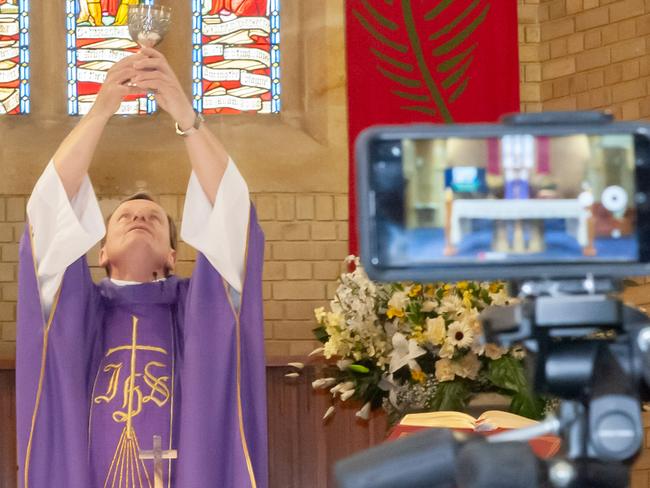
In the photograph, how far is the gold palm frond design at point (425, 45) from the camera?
21.9 ft

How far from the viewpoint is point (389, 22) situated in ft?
22.0

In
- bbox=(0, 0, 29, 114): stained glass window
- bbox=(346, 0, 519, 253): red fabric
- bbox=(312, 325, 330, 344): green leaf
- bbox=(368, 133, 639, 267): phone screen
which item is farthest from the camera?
bbox=(0, 0, 29, 114): stained glass window

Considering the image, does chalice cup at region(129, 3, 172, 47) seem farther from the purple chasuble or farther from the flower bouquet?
the flower bouquet

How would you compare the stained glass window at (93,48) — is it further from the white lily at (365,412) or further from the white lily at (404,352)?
the white lily at (404,352)

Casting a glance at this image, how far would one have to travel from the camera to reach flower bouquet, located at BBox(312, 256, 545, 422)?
12.1 feet

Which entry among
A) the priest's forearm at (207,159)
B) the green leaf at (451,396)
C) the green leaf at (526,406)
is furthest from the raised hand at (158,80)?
the green leaf at (526,406)

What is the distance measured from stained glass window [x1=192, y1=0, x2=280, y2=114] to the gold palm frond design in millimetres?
512

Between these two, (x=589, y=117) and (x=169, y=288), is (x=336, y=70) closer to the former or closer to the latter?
(x=169, y=288)

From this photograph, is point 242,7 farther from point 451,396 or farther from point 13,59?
point 451,396

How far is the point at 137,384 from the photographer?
3.75 metres

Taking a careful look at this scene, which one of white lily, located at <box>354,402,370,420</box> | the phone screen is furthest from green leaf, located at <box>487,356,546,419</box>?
the phone screen

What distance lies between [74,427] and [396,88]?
3.43m

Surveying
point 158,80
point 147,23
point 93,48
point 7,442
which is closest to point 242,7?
point 93,48

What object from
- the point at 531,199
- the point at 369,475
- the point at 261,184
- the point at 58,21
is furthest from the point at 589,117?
the point at 58,21
